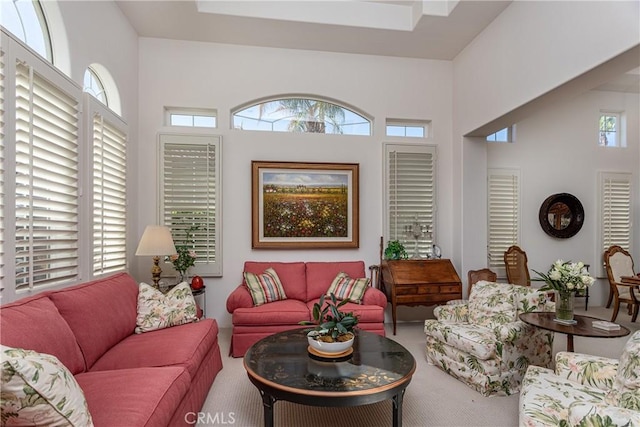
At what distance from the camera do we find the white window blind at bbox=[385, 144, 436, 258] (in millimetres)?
4773

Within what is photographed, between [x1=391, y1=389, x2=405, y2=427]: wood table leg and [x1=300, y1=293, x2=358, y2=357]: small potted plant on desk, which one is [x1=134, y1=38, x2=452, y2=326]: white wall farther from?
[x1=391, y1=389, x2=405, y2=427]: wood table leg

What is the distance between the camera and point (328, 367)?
2.12 meters

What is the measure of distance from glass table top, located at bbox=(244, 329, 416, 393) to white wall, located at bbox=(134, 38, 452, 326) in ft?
7.14

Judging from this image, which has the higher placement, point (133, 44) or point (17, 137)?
point (133, 44)

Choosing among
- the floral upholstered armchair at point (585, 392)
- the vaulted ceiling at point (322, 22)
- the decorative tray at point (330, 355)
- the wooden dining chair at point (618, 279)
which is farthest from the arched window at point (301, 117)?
the wooden dining chair at point (618, 279)

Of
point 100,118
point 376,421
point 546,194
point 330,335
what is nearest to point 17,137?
point 100,118

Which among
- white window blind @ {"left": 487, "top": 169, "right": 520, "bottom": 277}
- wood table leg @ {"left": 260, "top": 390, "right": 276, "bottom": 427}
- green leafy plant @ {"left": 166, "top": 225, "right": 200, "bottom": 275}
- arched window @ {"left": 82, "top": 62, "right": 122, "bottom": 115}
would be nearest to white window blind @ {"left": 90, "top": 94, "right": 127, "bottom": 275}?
arched window @ {"left": 82, "top": 62, "right": 122, "bottom": 115}

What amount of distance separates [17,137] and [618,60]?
4097 millimetres

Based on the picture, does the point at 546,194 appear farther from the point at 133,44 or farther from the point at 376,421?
the point at 133,44

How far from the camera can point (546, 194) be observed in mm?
5586

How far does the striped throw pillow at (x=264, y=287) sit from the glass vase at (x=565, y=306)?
2.60 m

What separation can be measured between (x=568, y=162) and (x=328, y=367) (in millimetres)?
5617

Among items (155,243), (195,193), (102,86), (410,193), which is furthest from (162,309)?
(410,193)

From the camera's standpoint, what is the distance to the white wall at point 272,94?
4.41m
